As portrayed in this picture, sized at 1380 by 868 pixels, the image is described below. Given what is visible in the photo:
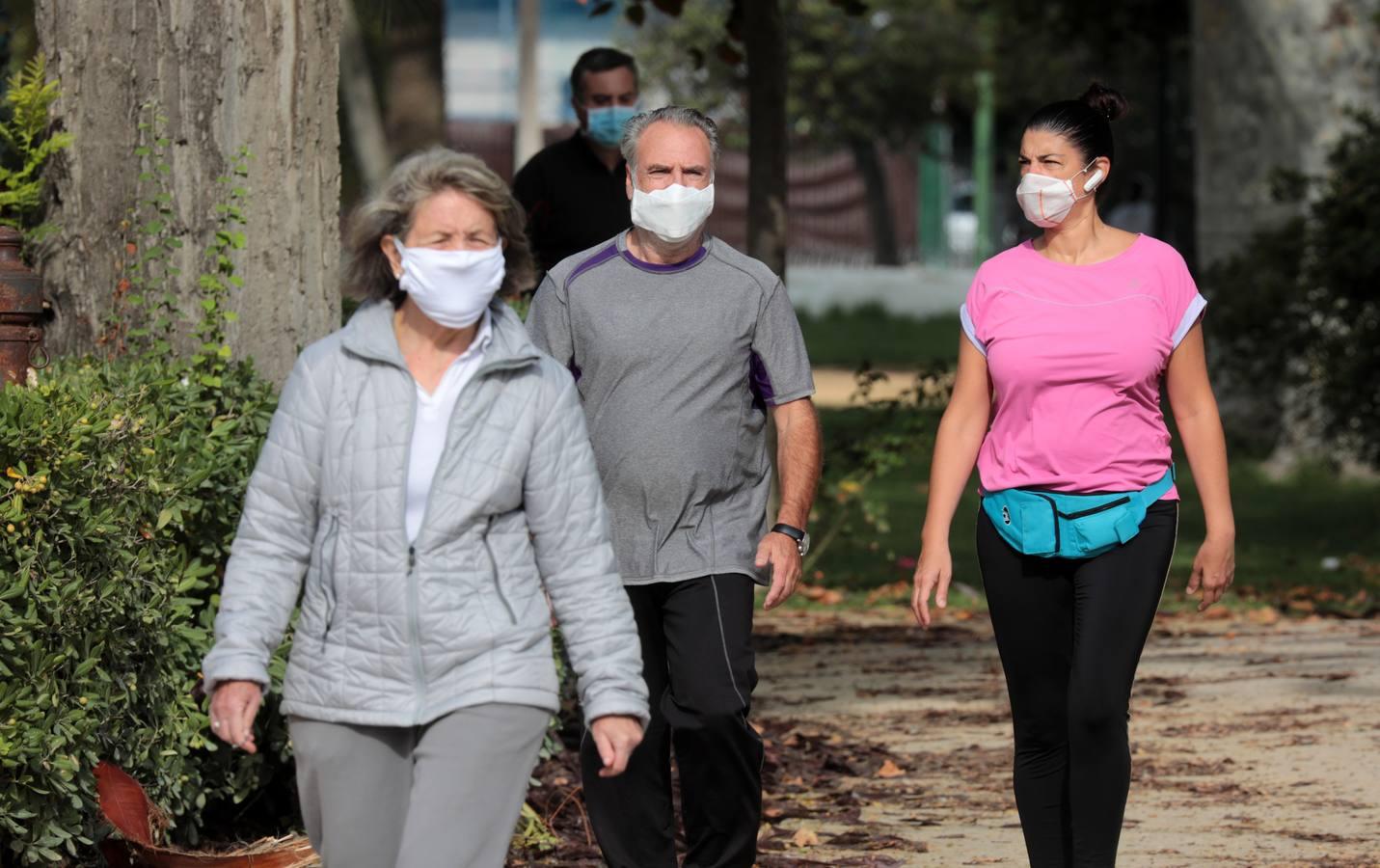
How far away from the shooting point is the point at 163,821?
5.31 metres

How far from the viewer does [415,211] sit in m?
3.91

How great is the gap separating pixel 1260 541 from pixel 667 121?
893 cm

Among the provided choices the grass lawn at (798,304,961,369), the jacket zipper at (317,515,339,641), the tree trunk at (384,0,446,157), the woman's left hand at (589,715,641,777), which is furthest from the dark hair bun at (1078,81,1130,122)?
the grass lawn at (798,304,961,369)

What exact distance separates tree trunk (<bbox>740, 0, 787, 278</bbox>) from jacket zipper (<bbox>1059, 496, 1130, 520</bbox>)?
5.52 meters

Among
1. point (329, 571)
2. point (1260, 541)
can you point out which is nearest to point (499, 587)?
point (329, 571)

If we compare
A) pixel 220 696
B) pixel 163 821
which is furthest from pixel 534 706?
pixel 163 821

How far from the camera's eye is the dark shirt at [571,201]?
7246 millimetres

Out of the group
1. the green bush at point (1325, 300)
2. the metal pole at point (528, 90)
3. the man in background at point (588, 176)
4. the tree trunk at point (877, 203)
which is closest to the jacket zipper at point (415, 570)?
the man in background at point (588, 176)

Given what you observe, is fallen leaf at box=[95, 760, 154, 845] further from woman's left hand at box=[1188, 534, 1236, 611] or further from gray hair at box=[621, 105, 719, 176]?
woman's left hand at box=[1188, 534, 1236, 611]

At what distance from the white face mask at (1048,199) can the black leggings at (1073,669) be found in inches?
28.0

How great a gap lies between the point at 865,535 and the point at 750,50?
399 centimetres

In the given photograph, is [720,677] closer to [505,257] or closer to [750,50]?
[505,257]

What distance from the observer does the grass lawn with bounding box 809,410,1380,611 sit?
11.2 meters

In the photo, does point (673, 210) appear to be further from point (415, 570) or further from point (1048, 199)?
point (415, 570)
